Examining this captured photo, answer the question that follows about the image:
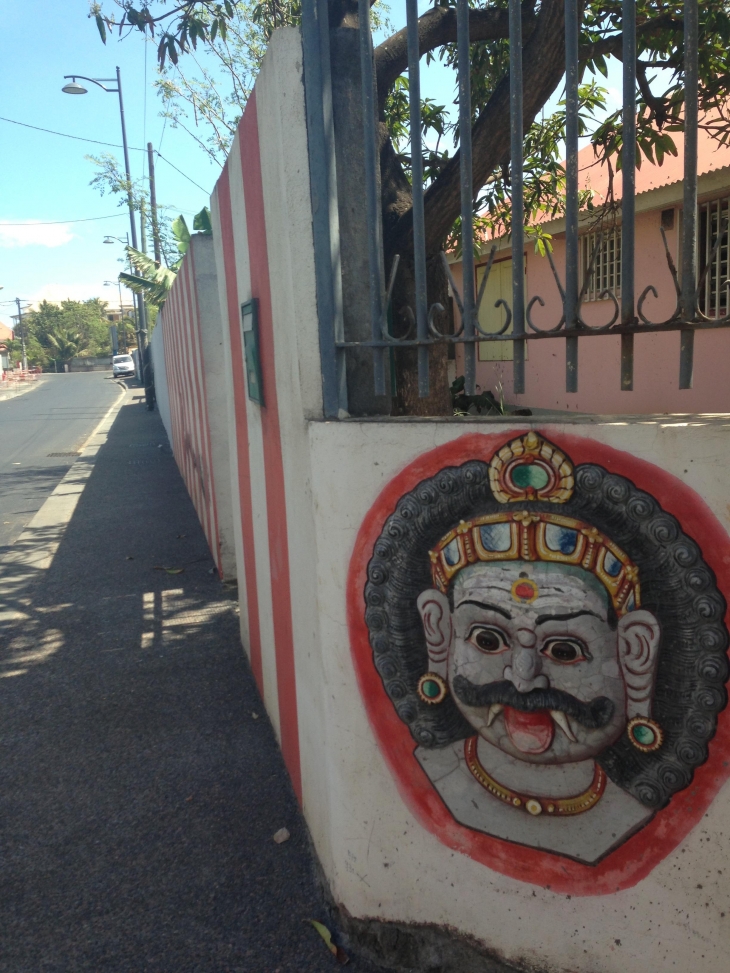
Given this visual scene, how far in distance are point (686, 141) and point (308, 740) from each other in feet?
7.26

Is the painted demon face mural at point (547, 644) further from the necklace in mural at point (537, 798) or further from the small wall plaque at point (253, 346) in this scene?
the small wall plaque at point (253, 346)

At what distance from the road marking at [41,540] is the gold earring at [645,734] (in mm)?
4872

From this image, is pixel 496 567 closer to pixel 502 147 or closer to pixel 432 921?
pixel 432 921

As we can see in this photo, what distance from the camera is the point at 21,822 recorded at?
3.34m

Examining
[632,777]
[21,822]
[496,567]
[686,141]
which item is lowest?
[21,822]

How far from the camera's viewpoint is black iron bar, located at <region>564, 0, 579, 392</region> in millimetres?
1986

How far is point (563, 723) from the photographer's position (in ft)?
7.16

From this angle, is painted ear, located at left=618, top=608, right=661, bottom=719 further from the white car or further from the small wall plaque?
the white car

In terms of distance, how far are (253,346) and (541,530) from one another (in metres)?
1.76

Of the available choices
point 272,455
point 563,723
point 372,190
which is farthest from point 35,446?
point 563,723

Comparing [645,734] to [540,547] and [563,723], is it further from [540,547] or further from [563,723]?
[540,547]

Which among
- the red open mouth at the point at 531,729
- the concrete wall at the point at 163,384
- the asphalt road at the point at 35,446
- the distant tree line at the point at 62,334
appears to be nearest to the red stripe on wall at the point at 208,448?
the asphalt road at the point at 35,446

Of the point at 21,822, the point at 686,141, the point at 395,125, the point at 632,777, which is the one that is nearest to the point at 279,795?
the point at 21,822

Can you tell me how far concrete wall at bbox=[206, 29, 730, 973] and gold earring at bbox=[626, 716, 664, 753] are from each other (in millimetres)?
13
